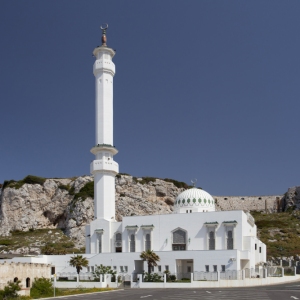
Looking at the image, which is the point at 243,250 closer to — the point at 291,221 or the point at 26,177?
the point at 291,221

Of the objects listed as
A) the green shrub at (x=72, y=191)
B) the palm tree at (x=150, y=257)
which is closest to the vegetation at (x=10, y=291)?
the palm tree at (x=150, y=257)

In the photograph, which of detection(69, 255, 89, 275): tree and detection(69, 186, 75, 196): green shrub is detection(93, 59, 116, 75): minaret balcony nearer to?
detection(69, 255, 89, 275): tree

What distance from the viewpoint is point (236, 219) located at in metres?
50.6

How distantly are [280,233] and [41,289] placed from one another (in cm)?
5168

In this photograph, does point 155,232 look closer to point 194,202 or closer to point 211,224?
point 194,202

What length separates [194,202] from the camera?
186 feet

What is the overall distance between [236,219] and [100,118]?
792 inches

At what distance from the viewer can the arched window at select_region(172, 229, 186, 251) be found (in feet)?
173

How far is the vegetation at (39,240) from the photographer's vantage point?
75.4m

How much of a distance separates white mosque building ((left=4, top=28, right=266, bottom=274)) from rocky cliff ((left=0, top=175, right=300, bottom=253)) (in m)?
31.3

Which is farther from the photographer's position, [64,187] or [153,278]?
[64,187]

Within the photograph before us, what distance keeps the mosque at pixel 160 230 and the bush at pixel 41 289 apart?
48.8 ft

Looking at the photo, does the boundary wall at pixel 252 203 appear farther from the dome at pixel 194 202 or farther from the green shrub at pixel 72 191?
the dome at pixel 194 202

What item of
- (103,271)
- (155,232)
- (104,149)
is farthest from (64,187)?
(103,271)
